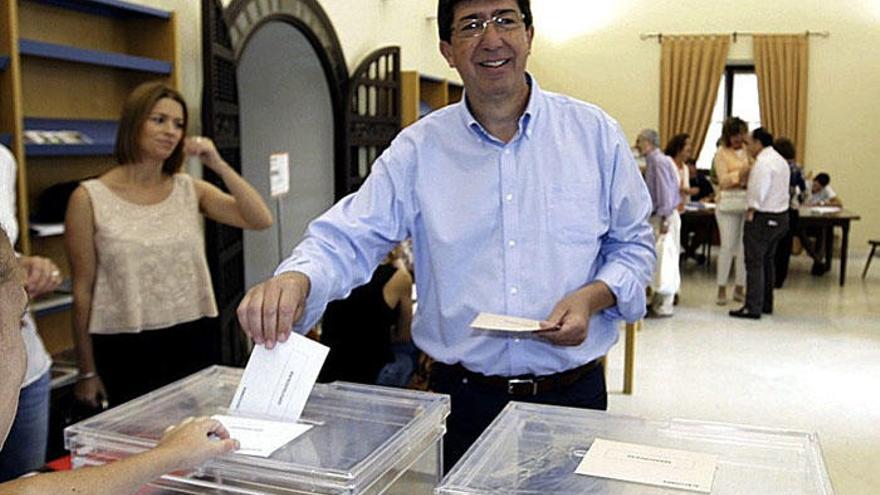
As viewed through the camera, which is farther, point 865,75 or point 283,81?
point 865,75

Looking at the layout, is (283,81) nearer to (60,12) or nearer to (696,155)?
(60,12)

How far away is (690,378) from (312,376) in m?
4.39

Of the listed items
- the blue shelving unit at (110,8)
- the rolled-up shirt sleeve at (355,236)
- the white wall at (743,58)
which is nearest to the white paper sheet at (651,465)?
the rolled-up shirt sleeve at (355,236)

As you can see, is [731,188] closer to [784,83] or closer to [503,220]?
[784,83]

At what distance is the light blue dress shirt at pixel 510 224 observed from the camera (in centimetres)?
164

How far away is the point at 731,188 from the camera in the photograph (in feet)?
23.1

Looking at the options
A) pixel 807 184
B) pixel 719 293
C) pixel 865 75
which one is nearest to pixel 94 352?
pixel 719 293

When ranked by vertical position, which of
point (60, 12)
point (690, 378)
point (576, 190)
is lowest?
point (690, 378)

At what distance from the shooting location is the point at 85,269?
2436mm

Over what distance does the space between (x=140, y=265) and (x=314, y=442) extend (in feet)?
5.55

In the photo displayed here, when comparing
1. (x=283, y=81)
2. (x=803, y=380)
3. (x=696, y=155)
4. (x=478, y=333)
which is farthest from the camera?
(x=696, y=155)

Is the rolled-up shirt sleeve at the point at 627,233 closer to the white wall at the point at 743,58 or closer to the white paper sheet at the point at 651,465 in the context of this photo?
the white paper sheet at the point at 651,465

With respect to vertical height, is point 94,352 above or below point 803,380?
above

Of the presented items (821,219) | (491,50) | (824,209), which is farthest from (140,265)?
(824,209)
